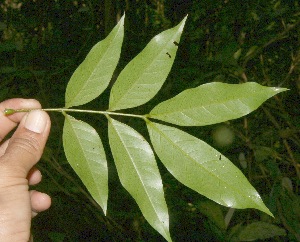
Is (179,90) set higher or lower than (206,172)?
lower

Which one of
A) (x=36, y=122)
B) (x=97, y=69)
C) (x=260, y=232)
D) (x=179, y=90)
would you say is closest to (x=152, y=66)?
(x=97, y=69)

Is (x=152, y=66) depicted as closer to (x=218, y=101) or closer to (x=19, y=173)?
(x=218, y=101)

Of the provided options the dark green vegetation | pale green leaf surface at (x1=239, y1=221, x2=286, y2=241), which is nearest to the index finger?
the dark green vegetation

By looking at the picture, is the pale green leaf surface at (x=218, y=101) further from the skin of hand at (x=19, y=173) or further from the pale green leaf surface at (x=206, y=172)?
the skin of hand at (x=19, y=173)

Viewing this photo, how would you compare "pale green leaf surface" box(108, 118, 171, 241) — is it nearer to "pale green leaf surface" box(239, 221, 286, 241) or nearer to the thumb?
the thumb

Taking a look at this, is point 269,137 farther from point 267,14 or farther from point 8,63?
point 8,63

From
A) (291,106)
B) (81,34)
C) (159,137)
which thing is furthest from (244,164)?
(159,137)
